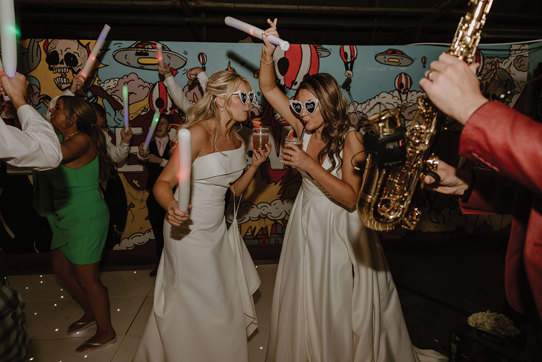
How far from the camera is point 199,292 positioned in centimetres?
228

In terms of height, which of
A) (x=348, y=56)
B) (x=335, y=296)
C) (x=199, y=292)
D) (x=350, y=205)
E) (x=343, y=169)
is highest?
(x=348, y=56)

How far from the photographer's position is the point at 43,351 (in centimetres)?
290

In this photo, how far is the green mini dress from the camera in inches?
108

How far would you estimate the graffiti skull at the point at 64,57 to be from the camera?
13.9ft

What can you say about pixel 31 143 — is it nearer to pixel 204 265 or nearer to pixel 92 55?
pixel 204 265

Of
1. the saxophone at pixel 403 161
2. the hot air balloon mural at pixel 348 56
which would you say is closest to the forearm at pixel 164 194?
the saxophone at pixel 403 161

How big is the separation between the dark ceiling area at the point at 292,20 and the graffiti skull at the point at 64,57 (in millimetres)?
884

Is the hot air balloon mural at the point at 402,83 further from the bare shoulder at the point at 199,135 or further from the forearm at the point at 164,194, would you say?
the forearm at the point at 164,194

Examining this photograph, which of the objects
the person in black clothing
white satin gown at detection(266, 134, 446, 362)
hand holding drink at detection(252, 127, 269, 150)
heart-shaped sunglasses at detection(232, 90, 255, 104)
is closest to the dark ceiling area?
the person in black clothing

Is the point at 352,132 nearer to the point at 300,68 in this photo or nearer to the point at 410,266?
the point at 300,68

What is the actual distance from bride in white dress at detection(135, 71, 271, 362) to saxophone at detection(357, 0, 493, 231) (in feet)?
3.98

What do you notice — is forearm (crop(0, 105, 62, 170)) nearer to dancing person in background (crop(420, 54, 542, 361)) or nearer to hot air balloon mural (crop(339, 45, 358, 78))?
dancing person in background (crop(420, 54, 542, 361))

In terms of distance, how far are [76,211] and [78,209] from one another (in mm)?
25

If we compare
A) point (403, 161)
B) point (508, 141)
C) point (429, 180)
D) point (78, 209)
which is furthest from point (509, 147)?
point (78, 209)
